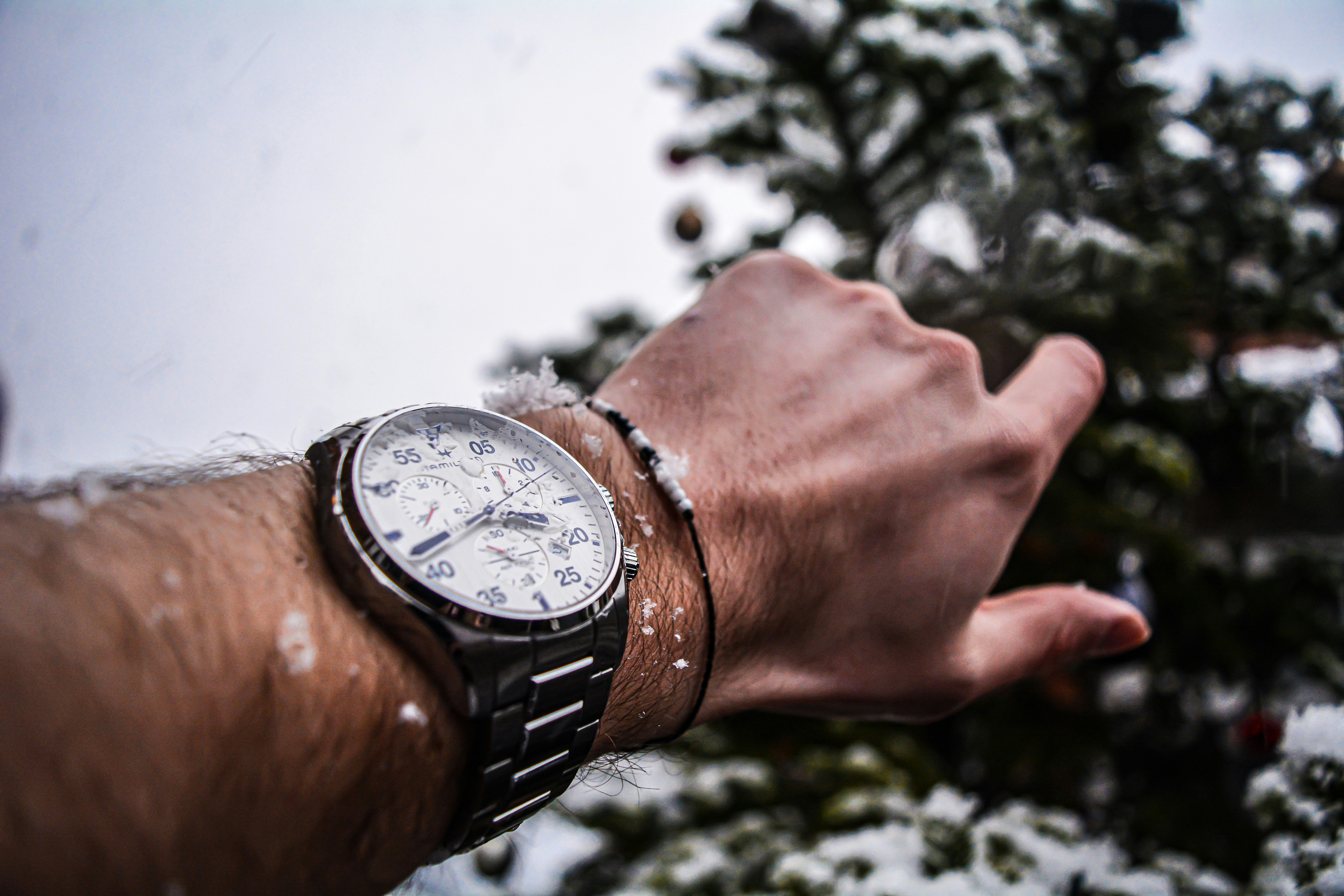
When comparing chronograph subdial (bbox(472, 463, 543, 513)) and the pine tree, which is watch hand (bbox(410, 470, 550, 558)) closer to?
chronograph subdial (bbox(472, 463, 543, 513))

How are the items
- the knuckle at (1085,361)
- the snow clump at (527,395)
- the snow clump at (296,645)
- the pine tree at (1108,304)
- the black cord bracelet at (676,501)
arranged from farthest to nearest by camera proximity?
the pine tree at (1108,304) → the knuckle at (1085,361) → the snow clump at (527,395) → the black cord bracelet at (676,501) → the snow clump at (296,645)

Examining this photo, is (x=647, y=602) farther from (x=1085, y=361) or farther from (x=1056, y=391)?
(x=1085, y=361)

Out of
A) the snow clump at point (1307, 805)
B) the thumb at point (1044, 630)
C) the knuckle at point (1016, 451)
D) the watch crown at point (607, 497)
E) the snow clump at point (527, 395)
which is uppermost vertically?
the snow clump at point (527, 395)

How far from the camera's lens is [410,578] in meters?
0.73

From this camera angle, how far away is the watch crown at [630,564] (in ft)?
3.07

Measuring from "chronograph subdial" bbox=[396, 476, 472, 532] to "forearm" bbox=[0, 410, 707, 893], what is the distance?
0.10 m

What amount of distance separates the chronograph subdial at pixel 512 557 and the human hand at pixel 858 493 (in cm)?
31

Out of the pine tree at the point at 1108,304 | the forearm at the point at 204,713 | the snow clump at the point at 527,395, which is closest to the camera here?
the forearm at the point at 204,713

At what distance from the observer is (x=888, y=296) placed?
1.44 metres

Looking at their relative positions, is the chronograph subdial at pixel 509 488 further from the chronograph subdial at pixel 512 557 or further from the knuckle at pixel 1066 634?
the knuckle at pixel 1066 634

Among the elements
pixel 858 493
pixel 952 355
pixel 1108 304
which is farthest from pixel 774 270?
pixel 1108 304

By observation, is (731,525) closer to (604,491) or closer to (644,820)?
(604,491)

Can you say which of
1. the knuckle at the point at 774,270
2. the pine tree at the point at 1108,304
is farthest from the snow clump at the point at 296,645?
→ the pine tree at the point at 1108,304

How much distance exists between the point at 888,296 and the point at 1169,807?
2280 mm
